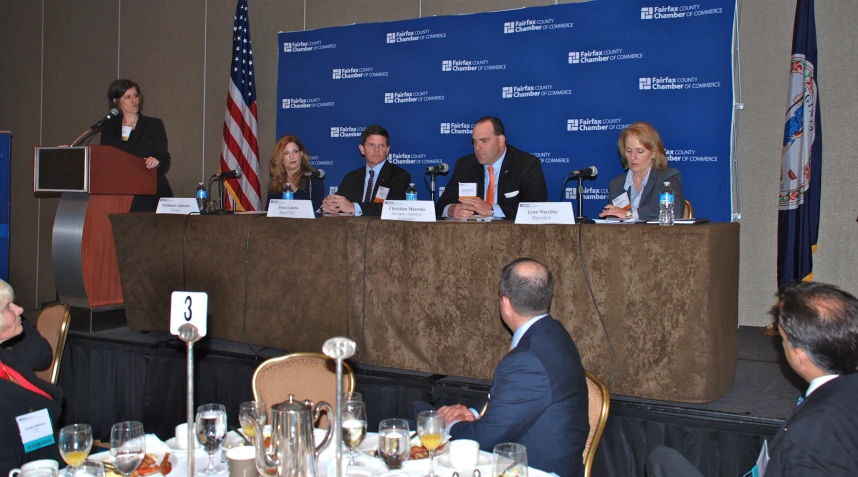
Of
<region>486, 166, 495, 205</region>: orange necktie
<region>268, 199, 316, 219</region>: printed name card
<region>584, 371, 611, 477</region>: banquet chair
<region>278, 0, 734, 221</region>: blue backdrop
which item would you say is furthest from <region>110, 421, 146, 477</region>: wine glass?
<region>278, 0, 734, 221</region>: blue backdrop

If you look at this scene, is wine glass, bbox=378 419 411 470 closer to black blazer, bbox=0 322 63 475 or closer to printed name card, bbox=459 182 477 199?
black blazer, bbox=0 322 63 475

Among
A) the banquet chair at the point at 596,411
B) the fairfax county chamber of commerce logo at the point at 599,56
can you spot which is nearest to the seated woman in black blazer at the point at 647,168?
the fairfax county chamber of commerce logo at the point at 599,56

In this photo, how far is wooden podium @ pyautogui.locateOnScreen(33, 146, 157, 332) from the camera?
166 inches

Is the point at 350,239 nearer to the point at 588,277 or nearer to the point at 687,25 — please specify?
the point at 588,277

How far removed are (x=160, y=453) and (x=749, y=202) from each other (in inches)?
164

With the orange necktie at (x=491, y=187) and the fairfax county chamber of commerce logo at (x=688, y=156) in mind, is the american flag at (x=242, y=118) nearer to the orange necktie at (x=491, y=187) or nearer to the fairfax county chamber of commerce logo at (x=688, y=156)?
→ the orange necktie at (x=491, y=187)

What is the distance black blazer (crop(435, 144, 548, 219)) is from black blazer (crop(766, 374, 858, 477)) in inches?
99.4

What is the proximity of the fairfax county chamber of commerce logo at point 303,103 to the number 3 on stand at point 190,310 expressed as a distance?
4.84m

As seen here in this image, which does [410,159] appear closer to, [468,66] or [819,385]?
[468,66]

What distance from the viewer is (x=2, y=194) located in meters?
5.09

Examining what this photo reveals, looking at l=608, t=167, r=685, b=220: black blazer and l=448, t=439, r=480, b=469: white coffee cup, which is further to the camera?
l=608, t=167, r=685, b=220: black blazer

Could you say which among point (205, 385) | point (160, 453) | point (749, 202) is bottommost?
point (205, 385)

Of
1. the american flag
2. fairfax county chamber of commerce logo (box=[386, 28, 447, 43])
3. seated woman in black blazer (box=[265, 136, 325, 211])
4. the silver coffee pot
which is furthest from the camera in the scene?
the american flag

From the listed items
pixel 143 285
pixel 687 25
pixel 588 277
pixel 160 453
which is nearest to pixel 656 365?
pixel 588 277
